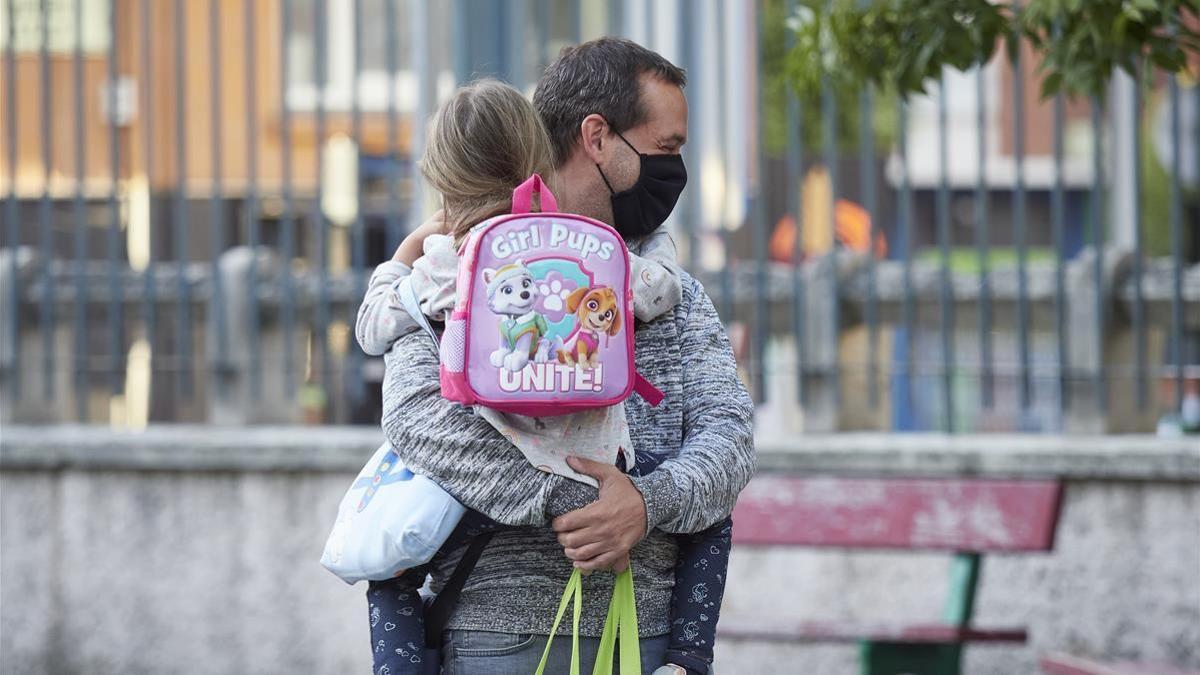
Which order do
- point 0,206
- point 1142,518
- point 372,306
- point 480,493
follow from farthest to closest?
point 0,206 < point 1142,518 < point 372,306 < point 480,493

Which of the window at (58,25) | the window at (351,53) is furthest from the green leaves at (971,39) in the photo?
the window at (58,25)

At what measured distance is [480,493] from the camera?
2.32 metres

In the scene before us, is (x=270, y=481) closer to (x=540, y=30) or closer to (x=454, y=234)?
(x=540, y=30)

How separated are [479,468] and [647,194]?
0.48 metres

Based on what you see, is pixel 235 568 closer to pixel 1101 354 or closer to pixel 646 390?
pixel 1101 354

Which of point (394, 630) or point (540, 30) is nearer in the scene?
point (394, 630)

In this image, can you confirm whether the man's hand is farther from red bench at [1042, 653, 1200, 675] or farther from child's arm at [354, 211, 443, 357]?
red bench at [1042, 653, 1200, 675]

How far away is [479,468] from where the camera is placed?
2.32 metres

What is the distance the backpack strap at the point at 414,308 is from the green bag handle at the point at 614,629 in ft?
1.21

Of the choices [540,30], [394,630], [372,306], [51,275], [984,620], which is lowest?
[984,620]

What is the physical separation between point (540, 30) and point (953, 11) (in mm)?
2480

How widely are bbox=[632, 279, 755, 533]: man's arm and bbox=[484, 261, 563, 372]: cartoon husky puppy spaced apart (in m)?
0.26

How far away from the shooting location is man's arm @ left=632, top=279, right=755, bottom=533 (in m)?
2.38

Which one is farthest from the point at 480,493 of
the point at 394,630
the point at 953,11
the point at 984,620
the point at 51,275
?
the point at 51,275
